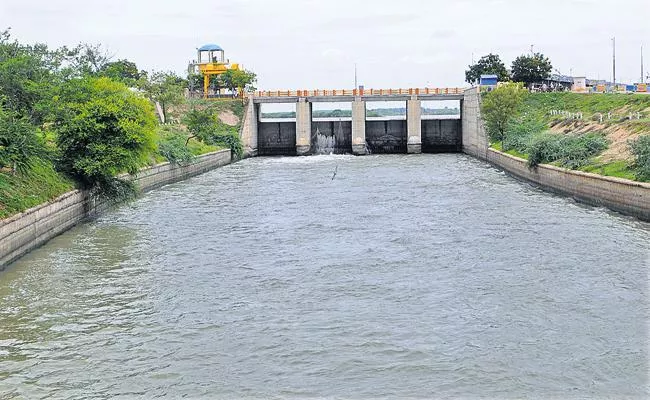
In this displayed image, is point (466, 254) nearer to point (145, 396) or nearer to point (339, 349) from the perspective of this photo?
point (339, 349)

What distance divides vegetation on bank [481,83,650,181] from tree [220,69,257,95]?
101ft

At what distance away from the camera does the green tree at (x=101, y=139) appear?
28.6m

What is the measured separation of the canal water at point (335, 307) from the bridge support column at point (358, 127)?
1448 inches

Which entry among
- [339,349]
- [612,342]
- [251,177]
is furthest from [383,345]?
[251,177]

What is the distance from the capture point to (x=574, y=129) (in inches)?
1848

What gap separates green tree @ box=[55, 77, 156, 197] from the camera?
28.6 meters

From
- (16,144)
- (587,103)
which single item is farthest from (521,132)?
(16,144)

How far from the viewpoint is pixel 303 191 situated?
3738cm

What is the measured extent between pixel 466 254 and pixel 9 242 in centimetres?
1221

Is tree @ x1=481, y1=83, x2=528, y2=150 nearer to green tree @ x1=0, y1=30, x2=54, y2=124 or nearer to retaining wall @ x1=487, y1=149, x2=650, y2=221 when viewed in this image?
retaining wall @ x1=487, y1=149, x2=650, y2=221

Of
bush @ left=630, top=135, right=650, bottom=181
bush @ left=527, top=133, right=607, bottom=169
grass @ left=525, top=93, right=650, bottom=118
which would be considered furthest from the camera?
grass @ left=525, top=93, right=650, bottom=118

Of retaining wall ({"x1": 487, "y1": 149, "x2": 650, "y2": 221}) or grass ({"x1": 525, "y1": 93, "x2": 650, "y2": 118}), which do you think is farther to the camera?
grass ({"x1": 525, "y1": 93, "x2": 650, "y2": 118})

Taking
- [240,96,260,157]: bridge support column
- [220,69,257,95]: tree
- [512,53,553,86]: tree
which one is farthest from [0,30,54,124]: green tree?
[512,53,553,86]: tree

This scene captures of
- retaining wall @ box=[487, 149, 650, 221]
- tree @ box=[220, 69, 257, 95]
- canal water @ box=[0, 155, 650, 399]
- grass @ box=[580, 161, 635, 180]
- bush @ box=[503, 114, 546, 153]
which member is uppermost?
tree @ box=[220, 69, 257, 95]
